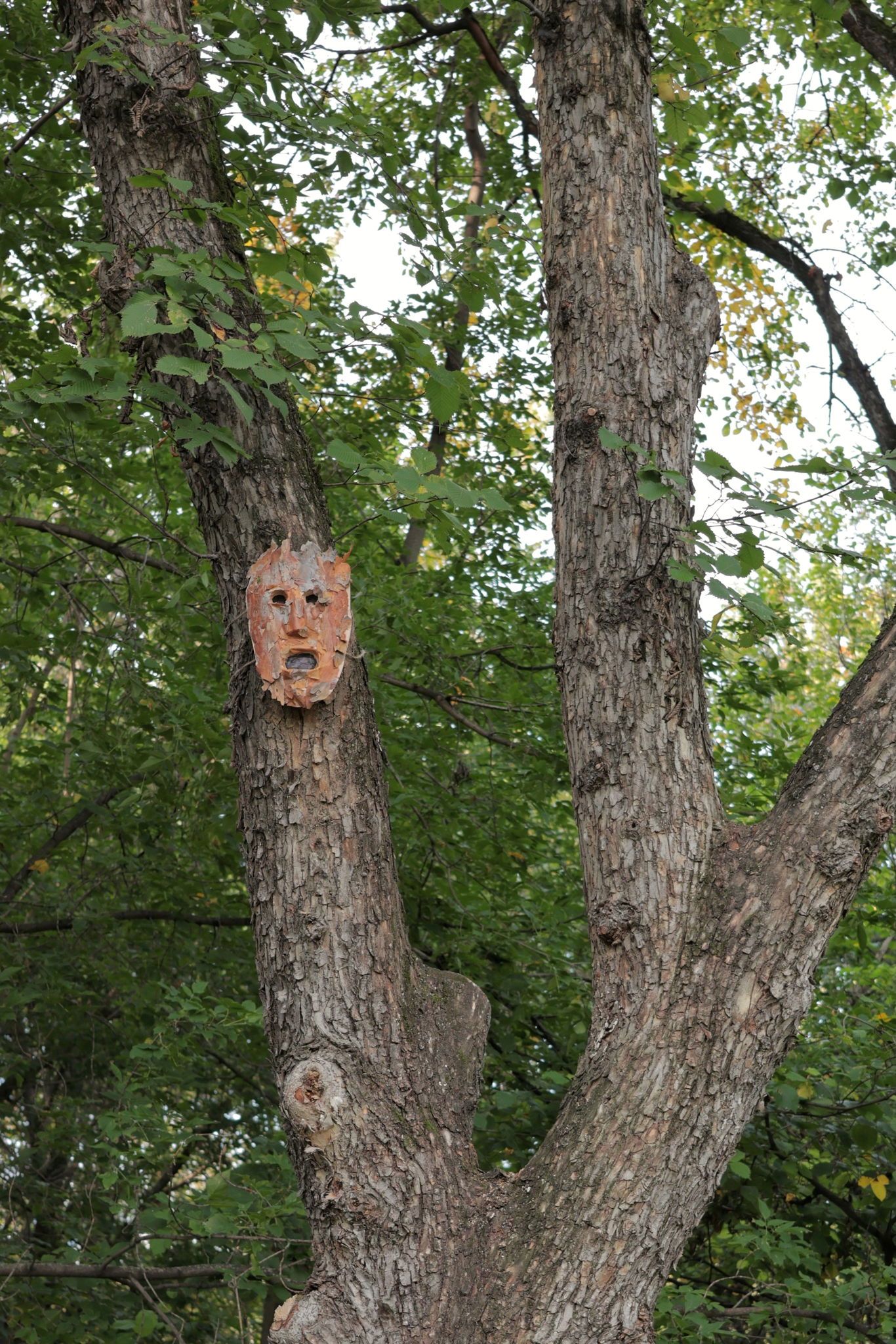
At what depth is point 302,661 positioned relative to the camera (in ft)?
6.72

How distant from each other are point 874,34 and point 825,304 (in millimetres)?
1771

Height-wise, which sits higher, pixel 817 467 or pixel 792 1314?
pixel 817 467

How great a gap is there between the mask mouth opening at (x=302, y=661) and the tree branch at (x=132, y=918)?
294 cm

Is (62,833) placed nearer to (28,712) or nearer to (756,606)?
(28,712)

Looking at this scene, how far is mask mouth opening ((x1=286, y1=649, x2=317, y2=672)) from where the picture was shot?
6.69 feet

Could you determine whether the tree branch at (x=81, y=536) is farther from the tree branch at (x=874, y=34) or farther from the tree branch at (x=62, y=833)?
the tree branch at (x=874, y=34)

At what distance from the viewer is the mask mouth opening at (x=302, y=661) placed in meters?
2.04

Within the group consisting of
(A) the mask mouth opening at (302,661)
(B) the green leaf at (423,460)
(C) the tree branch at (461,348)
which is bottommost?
(A) the mask mouth opening at (302,661)

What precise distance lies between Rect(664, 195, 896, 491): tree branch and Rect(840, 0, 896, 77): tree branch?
99 cm

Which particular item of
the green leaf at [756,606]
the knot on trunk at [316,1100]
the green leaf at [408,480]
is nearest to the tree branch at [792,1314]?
the knot on trunk at [316,1100]

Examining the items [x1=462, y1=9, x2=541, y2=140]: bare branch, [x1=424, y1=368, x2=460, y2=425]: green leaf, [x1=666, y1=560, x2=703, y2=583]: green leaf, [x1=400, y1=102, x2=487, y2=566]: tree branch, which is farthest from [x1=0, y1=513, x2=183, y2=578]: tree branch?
[x1=400, y1=102, x2=487, y2=566]: tree branch

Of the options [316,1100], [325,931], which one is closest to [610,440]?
[325,931]

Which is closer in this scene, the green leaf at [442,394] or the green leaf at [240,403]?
the green leaf at [240,403]

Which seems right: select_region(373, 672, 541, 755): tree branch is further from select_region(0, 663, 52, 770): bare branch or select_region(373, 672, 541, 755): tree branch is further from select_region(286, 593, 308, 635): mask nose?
select_region(286, 593, 308, 635): mask nose
